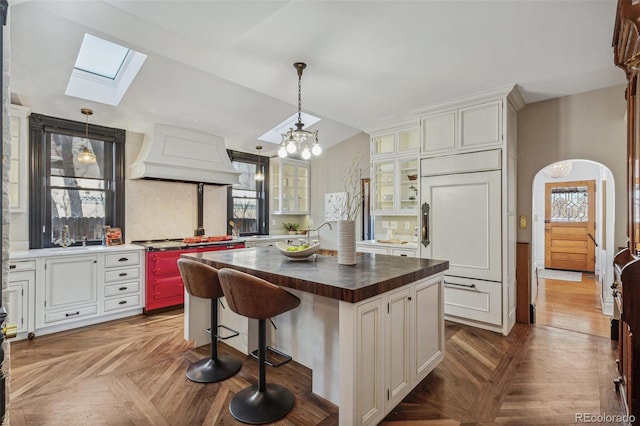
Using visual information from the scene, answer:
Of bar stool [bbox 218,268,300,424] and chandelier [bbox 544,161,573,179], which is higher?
chandelier [bbox 544,161,573,179]

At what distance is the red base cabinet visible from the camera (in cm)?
405


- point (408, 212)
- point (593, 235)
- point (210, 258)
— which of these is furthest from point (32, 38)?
point (593, 235)

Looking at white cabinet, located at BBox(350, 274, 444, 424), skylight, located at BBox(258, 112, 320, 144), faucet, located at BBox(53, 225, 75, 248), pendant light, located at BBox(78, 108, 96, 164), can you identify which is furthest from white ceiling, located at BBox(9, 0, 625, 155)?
white cabinet, located at BBox(350, 274, 444, 424)

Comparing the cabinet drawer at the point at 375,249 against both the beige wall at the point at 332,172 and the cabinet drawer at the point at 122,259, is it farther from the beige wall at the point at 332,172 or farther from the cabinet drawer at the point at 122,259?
the cabinet drawer at the point at 122,259

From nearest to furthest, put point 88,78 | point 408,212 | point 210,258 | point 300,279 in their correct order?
point 300,279
point 210,258
point 88,78
point 408,212

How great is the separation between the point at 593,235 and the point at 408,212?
4.85 metres

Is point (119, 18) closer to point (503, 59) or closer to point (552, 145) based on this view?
point (503, 59)

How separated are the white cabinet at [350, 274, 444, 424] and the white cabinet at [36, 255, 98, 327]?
3.50 metres

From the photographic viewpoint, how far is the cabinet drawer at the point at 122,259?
3.78 meters

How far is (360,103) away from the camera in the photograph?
409 cm

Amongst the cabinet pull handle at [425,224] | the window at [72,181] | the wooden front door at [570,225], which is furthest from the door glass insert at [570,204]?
the window at [72,181]

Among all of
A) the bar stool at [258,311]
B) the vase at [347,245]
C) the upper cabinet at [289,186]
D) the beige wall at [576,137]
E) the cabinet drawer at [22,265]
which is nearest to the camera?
the bar stool at [258,311]

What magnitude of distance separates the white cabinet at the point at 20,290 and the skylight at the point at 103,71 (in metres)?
1.96

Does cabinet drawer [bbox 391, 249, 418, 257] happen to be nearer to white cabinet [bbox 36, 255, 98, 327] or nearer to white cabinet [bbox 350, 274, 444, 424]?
white cabinet [bbox 350, 274, 444, 424]
